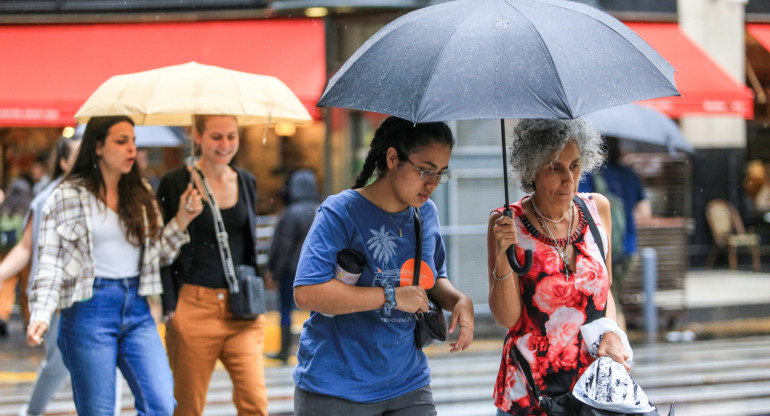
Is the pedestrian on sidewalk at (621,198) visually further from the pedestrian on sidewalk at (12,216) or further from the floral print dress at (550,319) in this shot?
the pedestrian on sidewalk at (12,216)

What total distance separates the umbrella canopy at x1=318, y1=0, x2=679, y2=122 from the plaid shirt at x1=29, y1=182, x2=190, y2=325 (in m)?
1.75

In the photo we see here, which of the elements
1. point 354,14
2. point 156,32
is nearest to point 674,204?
point 354,14

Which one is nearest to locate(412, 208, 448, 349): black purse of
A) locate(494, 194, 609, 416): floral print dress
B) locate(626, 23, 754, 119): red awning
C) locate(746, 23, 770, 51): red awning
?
locate(494, 194, 609, 416): floral print dress

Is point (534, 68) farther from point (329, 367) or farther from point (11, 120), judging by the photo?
point (11, 120)

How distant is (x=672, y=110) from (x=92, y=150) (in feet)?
26.4

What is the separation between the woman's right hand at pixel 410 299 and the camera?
10.2 feet

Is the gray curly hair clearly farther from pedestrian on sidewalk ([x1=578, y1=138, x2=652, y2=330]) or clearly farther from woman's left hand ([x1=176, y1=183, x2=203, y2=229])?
pedestrian on sidewalk ([x1=578, y1=138, x2=652, y2=330])

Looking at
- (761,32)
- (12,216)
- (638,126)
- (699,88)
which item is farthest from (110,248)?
(761,32)

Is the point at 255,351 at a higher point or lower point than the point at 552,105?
lower

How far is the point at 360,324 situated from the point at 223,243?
169 centimetres

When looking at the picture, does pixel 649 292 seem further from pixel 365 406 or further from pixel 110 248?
pixel 365 406

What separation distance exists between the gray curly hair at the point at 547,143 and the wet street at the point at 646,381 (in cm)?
413

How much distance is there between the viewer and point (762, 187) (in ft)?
55.3

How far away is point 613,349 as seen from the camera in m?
3.07
